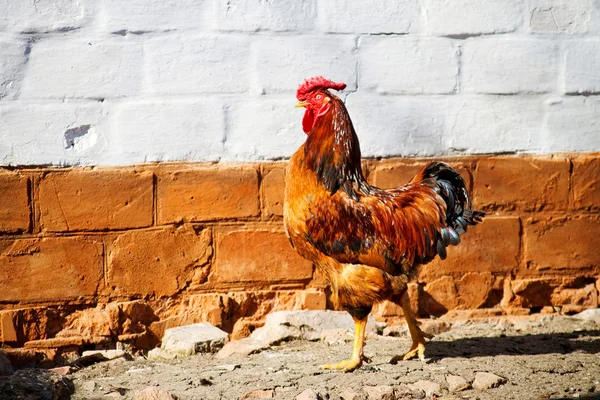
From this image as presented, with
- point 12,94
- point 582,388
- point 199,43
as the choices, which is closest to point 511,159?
point 582,388

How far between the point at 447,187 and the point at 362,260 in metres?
0.69

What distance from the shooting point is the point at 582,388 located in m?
4.57

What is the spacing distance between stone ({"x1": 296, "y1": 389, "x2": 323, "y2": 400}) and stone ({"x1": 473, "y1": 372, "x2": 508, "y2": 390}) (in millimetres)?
934

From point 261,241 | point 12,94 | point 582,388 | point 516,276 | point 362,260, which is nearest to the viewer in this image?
point 582,388

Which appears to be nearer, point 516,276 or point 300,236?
point 300,236

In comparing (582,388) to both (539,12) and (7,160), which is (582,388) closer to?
(539,12)

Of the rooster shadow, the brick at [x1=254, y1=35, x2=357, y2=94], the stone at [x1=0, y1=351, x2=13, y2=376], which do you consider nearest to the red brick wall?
the stone at [x1=0, y1=351, x2=13, y2=376]

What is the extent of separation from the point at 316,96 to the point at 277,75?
0.77 meters

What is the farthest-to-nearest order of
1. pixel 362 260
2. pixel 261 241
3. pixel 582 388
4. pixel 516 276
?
pixel 516 276
pixel 261 241
pixel 362 260
pixel 582 388

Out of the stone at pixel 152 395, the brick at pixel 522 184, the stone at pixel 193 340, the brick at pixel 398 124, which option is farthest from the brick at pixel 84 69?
the brick at pixel 522 184

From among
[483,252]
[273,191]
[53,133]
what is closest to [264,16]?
[273,191]

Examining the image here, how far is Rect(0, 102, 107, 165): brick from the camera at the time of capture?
535 cm

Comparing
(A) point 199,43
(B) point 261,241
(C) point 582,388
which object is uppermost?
(A) point 199,43

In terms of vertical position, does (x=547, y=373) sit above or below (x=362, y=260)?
below
